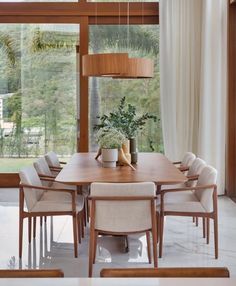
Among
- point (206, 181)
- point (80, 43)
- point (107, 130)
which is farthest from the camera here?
point (80, 43)

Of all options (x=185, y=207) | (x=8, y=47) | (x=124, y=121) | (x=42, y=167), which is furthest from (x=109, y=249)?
(x=8, y=47)

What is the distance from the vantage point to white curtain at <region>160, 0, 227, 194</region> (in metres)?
6.48

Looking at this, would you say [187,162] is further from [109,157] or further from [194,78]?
[194,78]

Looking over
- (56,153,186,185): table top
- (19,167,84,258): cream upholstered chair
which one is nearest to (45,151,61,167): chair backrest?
(56,153,186,185): table top

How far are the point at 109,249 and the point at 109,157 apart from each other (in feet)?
2.88

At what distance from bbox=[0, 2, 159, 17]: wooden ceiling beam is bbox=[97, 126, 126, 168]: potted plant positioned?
10.3ft

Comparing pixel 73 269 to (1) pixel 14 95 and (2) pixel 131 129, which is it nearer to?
(2) pixel 131 129

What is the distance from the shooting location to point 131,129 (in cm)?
457

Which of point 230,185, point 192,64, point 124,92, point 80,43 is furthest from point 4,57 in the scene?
point 230,185

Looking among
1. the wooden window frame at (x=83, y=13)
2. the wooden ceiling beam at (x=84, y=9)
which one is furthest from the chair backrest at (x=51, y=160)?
the wooden ceiling beam at (x=84, y=9)

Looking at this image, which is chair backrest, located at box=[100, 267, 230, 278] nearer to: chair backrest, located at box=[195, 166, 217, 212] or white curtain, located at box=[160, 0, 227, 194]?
chair backrest, located at box=[195, 166, 217, 212]

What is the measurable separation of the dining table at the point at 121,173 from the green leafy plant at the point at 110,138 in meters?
0.22

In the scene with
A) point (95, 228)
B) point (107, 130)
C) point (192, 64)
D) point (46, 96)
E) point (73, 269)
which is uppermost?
point (192, 64)

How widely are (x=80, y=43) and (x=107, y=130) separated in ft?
9.84
